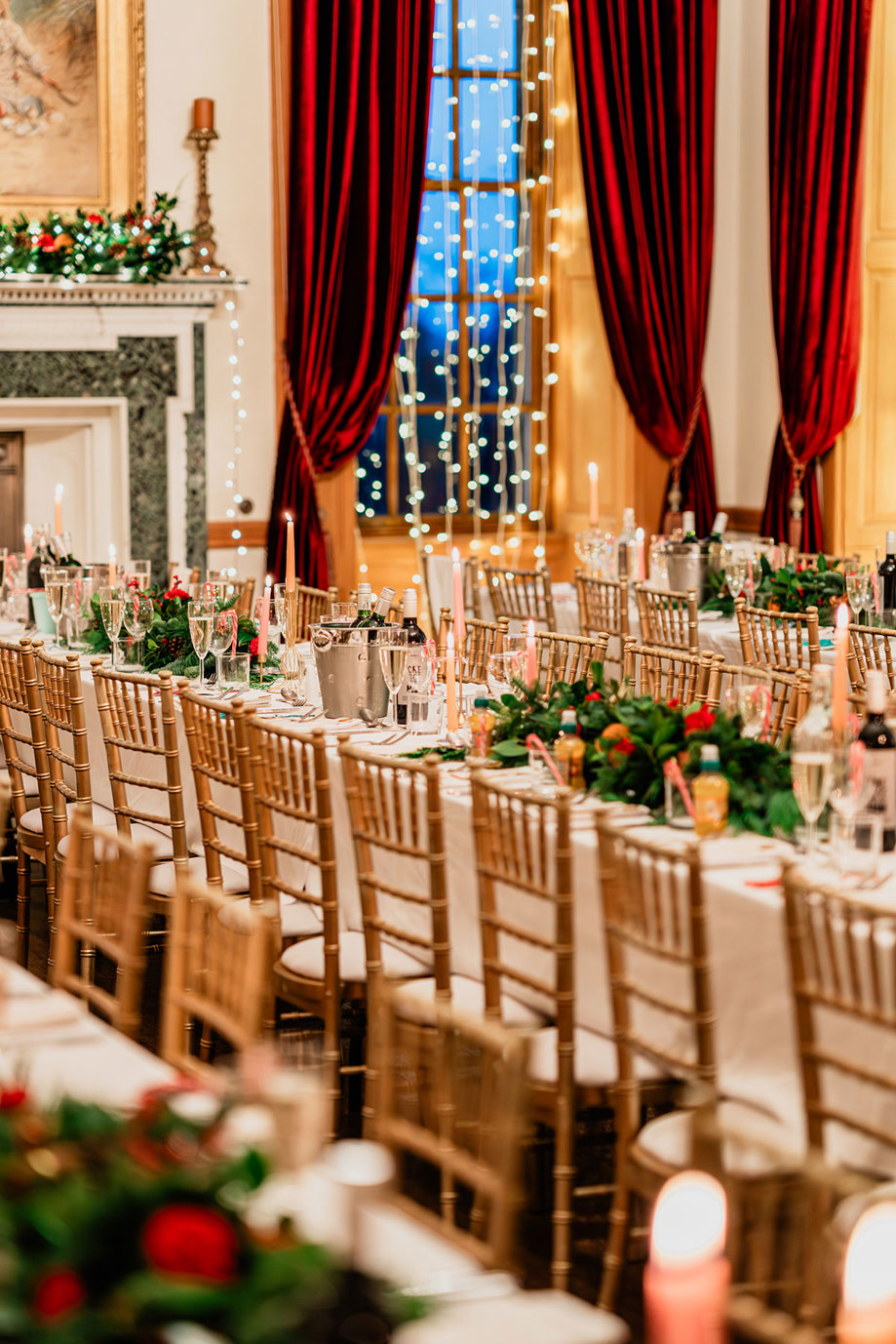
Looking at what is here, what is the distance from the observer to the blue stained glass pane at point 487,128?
10.1m

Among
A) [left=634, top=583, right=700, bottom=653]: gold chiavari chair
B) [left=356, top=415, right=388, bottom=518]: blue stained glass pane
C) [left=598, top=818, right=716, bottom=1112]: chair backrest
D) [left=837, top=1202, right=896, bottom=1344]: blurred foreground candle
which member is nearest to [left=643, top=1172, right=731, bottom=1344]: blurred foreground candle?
[left=837, top=1202, right=896, bottom=1344]: blurred foreground candle

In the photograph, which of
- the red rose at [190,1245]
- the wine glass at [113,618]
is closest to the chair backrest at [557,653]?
the wine glass at [113,618]

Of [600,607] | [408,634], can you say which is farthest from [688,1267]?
[600,607]

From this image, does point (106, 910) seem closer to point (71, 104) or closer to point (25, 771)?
point (25, 771)

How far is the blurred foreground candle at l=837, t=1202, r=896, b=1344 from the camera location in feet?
4.65

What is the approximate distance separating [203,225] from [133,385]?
88 centimetres

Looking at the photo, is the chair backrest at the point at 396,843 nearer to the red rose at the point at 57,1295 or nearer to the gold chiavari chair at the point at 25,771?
the gold chiavari chair at the point at 25,771

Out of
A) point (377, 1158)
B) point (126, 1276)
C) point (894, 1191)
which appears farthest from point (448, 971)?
point (126, 1276)

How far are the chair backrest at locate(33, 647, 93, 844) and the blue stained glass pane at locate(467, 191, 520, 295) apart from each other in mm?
5485

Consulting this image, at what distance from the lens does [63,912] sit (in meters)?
3.15

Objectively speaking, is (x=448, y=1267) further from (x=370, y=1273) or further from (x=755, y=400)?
(x=755, y=400)

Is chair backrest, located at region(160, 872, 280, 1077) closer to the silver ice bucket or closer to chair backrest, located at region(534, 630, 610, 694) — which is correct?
the silver ice bucket

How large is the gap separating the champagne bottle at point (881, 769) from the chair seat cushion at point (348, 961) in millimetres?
1067

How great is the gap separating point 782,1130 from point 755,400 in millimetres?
7777
